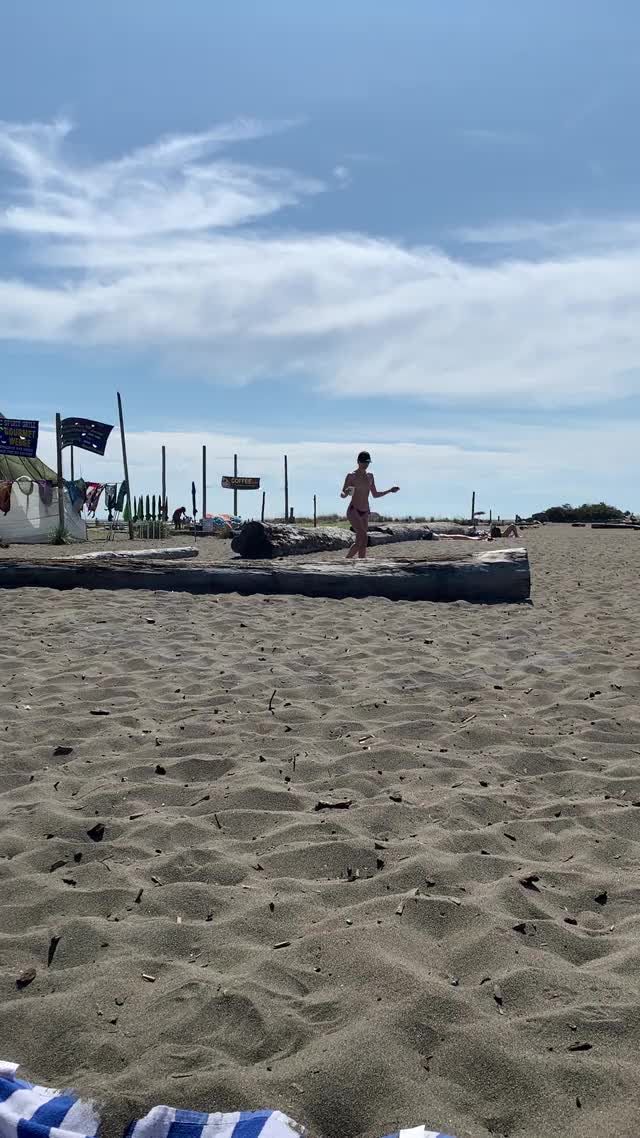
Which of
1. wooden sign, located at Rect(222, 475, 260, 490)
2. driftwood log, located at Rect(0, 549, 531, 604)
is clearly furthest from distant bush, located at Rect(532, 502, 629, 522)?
driftwood log, located at Rect(0, 549, 531, 604)

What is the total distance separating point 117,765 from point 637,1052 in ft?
8.21

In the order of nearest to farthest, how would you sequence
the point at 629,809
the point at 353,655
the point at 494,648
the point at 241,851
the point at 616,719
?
1. the point at 241,851
2. the point at 629,809
3. the point at 616,719
4. the point at 353,655
5. the point at 494,648

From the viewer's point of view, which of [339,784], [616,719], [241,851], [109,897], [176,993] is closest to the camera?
[176,993]

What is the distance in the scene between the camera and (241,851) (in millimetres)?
2881

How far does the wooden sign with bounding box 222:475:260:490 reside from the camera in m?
42.8

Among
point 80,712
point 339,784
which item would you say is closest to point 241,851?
point 339,784

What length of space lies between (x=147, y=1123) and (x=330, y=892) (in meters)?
1.03

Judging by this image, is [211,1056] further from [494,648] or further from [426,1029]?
[494,648]

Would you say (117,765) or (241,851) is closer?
(241,851)

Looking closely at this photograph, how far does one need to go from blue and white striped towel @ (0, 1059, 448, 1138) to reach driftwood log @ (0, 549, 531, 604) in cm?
734

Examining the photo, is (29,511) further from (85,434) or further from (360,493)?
(360,493)

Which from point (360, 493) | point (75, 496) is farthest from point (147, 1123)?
point (75, 496)

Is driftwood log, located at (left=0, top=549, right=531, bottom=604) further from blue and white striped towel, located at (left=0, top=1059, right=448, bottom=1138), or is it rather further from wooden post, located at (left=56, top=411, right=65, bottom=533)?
wooden post, located at (left=56, top=411, right=65, bottom=533)

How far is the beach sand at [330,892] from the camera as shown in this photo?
1.80 meters
